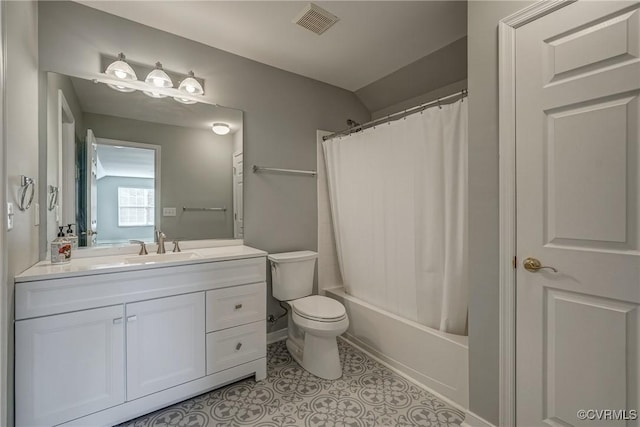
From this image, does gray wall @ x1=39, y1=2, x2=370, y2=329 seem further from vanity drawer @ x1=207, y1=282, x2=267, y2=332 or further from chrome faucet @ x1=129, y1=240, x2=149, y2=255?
chrome faucet @ x1=129, y1=240, x2=149, y2=255

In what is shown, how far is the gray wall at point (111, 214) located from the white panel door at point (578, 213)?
228 centimetres

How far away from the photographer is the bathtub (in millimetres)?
1687

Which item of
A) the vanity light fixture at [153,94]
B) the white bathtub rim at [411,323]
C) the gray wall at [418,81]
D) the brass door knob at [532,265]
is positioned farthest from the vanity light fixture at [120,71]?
the brass door knob at [532,265]

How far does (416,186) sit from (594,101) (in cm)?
102

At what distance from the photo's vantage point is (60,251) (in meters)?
1.58

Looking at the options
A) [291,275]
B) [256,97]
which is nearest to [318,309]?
[291,275]

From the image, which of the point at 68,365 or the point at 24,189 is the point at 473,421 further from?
the point at 24,189

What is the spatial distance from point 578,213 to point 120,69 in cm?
261

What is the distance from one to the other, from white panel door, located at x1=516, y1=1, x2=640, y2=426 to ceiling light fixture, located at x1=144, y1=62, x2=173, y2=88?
2.12m

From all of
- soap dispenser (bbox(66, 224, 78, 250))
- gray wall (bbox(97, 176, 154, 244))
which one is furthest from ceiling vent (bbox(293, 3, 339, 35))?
soap dispenser (bbox(66, 224, 78, 250))

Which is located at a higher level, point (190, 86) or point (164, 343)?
point (190, 86)

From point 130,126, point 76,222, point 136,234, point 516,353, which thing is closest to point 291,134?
point 130,126

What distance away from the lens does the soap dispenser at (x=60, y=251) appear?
1.55 m

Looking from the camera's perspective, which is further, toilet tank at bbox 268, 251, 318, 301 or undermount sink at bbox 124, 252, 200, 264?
toilet tank at bbox 268, 251, 318, 301
